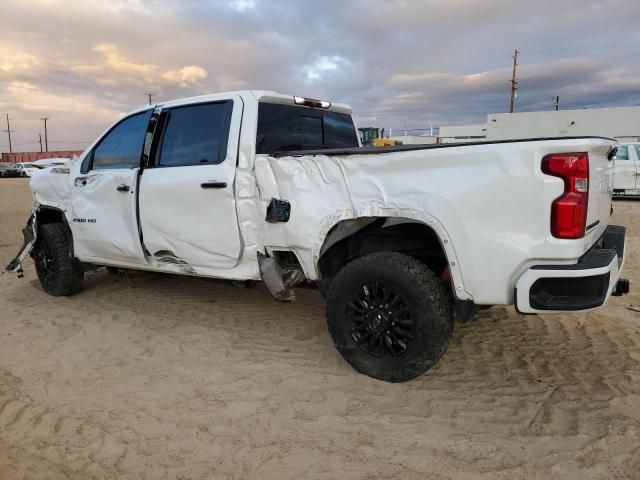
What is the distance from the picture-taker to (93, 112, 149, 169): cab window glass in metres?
4.59

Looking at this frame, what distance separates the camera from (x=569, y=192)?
2.59 meters

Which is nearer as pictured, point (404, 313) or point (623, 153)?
point (404, 313)

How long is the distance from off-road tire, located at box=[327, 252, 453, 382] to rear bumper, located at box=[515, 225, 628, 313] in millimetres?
523

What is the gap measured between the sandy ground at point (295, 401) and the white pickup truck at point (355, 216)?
45 cm

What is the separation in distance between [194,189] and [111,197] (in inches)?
47.8

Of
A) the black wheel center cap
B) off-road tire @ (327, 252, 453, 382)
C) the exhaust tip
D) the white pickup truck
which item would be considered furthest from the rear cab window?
the exhaust tip

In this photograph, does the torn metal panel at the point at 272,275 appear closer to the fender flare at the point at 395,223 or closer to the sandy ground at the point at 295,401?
the fender flare at the point at 395,223

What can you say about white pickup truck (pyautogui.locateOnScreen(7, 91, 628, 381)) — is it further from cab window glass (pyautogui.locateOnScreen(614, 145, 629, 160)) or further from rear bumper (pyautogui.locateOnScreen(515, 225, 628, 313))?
cab window glass (pyautogui.locateOnScreen(614, 145, 629, 160))

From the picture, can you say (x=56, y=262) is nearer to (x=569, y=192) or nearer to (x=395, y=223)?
(x=395, y=223)

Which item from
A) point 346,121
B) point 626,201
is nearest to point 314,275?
point 346,121

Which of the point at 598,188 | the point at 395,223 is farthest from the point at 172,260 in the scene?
the point at 598,188

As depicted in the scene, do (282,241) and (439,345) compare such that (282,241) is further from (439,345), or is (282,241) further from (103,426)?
(103,426)

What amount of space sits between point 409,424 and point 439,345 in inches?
19.9

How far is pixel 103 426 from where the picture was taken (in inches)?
116
